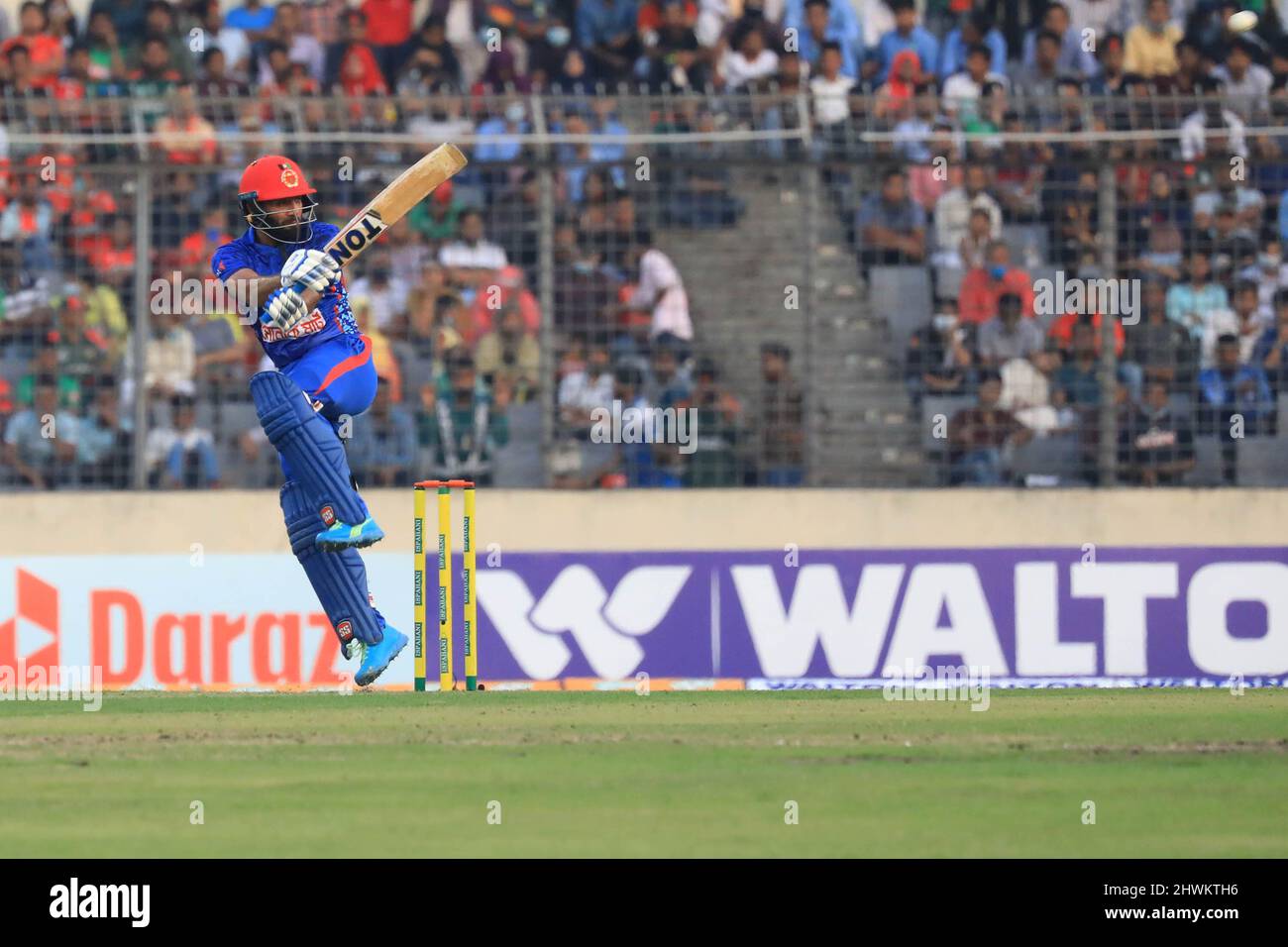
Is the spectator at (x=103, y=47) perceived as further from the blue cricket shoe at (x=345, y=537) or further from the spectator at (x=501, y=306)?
the blue cricket shoe at (x=345, y=537)

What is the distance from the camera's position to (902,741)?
27.5 ft

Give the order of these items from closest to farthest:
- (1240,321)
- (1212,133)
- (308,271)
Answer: (308,271) → (1212,133) → (1240,321)

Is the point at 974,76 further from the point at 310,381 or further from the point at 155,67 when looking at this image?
the point at 310,381

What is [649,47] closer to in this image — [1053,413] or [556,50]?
[556,50]

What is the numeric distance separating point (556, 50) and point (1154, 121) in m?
5.10

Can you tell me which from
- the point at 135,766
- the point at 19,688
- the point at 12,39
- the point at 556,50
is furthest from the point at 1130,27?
the point at 135,766

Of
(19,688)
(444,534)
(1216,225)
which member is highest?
(1216,225)

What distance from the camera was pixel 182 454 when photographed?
48.8ft

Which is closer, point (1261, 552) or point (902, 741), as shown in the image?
point (902, 741)

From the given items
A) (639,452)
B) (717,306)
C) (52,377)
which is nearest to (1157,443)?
(717,306)

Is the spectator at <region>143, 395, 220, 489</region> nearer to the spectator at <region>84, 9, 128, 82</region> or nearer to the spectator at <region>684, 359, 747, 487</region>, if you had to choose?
the spectator at <region>684, 359, 747, 487</region>

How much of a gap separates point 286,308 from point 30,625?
5.41 metres

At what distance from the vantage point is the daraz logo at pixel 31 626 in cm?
1410

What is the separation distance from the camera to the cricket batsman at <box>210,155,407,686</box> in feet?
31.7
